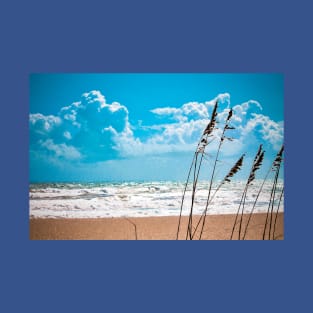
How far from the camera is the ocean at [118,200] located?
4312 millimetres

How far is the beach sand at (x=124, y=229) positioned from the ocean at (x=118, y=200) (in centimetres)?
6

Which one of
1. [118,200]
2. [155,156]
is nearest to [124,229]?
[118,200]

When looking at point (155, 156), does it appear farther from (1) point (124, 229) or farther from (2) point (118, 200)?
(1) point (124, 229)

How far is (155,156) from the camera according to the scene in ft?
14.3

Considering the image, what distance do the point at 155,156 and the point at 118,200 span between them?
70 centimetres

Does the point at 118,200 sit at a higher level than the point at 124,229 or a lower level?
higher

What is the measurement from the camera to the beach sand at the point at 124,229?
14.0 feet

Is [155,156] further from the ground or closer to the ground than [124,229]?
further from the ground

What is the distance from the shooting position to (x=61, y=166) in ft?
14.1

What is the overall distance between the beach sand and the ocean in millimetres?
65

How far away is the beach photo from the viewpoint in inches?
169

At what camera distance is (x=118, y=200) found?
14.2 feet

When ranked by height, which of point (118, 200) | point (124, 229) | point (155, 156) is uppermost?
point (155, 156)

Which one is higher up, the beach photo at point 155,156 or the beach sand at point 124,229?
the beach photo at point 155,156
